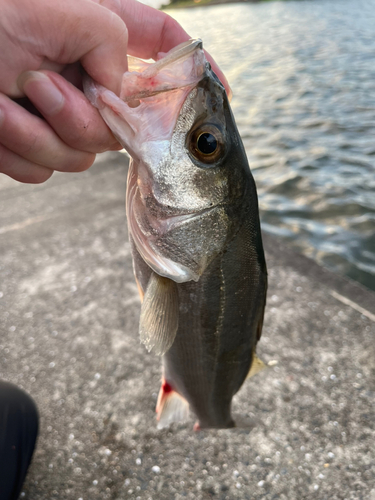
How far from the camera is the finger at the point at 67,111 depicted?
1.22 meters

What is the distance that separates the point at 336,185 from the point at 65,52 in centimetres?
565

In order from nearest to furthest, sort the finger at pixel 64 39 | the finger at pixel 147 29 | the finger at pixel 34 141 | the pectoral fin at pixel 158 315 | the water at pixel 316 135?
the finger at pixel 64 39
the finger at pixel 34 141
the pectoral fin at pixel 158 315
the finger at pixel 147 29
the water at pixel 316 135

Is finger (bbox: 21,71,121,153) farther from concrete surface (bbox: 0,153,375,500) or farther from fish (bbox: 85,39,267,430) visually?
concrete surface (bbox: 0,153,375,500)

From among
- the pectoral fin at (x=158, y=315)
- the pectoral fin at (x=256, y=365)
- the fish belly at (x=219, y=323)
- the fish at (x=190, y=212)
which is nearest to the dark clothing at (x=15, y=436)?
the fish belly at (x=219, y=323)

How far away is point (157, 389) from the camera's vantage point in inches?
106

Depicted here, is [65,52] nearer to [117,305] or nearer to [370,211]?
[117,305]

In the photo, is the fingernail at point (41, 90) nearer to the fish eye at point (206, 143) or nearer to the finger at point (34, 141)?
the finger at point (34, 141)

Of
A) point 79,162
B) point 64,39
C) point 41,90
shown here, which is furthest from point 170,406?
point 64,39

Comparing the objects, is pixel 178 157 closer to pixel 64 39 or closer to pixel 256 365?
pixel 64 39

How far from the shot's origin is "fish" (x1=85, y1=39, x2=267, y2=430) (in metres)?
1.36

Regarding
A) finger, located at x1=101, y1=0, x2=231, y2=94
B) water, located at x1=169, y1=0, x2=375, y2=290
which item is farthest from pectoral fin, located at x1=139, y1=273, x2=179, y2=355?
water, located at x1=169, y1=0, x2=375, y2=290

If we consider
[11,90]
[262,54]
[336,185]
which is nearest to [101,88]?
[11,90]

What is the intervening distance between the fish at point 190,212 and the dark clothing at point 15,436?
98 centimetres

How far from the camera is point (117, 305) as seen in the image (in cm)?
337
